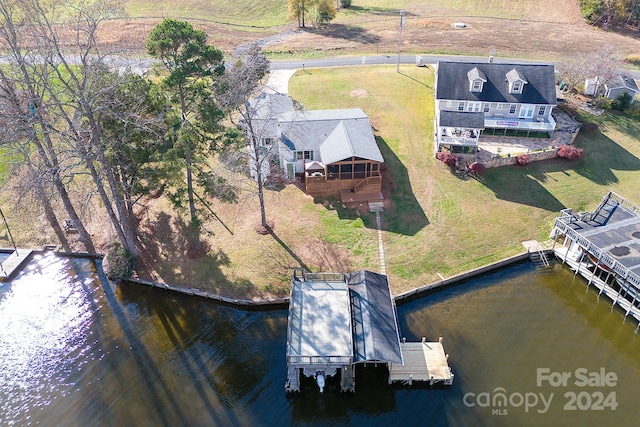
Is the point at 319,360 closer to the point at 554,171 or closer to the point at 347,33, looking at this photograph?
the point at 554,171

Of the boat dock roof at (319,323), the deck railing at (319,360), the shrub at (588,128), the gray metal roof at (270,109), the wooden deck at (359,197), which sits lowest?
the deck railing at (319,360)

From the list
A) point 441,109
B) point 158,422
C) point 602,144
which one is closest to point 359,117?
point 441,109

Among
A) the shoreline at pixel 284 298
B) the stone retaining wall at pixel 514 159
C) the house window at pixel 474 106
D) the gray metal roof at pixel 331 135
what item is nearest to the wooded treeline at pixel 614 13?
the house window at pixel 474 106

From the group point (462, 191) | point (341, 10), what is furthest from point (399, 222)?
point (341, 10)

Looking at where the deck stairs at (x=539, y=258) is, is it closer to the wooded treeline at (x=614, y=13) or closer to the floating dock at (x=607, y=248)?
the floating dock at (x=607, y=248)

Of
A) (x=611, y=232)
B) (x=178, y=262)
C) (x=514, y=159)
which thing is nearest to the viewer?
(x=611, y=232)

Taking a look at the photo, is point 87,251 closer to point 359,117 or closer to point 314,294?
point 314,294

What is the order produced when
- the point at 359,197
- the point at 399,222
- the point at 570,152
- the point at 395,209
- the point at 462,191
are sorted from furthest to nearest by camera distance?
the point at 570,152
the point at 462,191
the point at 359,197
the point at 395,209
the point at 399,222
